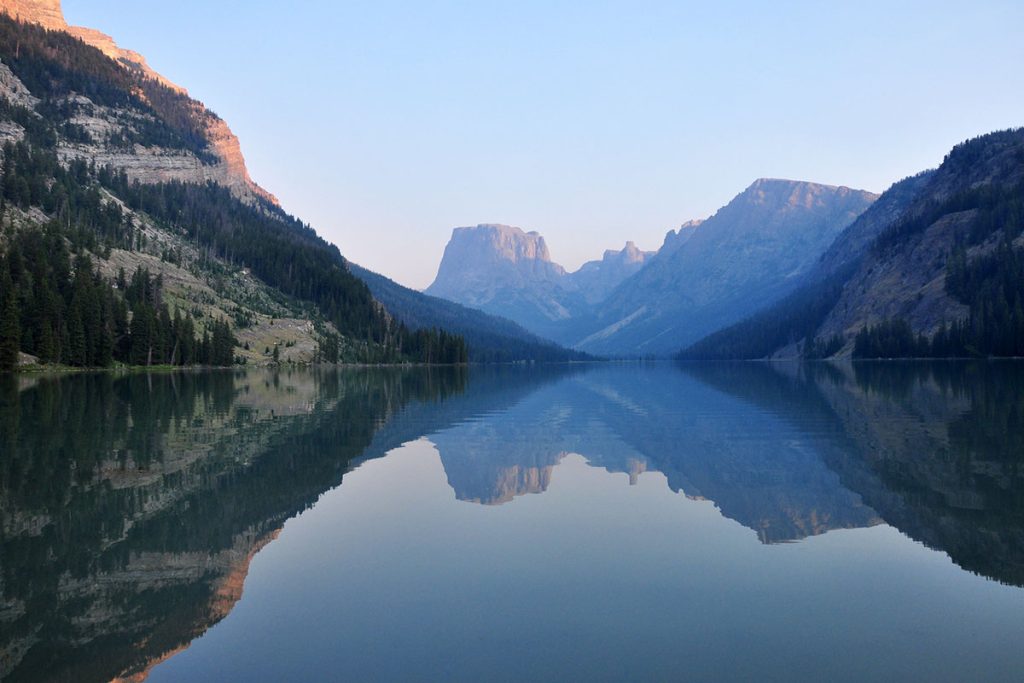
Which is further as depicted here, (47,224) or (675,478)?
(47,224)

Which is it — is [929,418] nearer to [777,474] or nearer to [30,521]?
[777,474]

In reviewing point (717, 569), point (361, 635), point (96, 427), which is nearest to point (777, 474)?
point (717, 569)

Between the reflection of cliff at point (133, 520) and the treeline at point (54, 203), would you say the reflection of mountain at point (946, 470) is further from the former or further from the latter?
the treeline at point (54, 203)

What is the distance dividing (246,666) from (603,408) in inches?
2388

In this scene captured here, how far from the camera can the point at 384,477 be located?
30859mm

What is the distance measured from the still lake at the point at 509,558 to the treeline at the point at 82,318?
98.5 metres

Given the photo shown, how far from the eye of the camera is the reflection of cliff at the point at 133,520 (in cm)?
1345

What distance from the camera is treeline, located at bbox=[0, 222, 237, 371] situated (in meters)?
123

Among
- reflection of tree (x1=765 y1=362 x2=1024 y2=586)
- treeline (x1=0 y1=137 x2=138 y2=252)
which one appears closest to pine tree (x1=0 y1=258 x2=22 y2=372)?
treeline (x1=0 y1=137 x2=138 y2=252)

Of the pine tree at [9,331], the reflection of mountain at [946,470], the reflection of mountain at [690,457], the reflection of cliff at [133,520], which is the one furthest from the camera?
the pine tree at [9,331]

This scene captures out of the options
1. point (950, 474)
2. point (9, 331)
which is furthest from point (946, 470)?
point (9, 331)

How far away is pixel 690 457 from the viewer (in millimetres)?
36125

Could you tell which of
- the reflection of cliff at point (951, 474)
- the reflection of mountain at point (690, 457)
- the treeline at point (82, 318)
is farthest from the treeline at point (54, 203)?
the reflection of cliff at point (951, 474)

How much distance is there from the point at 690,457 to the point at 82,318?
431 feet
